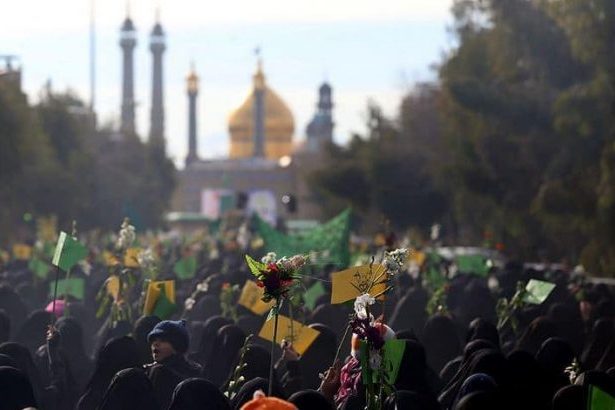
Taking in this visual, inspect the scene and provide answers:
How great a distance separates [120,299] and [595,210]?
78.0 ft

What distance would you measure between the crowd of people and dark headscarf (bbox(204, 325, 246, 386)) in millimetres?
10

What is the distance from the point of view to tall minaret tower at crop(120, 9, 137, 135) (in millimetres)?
124875

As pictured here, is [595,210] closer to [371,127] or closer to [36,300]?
[36,300]

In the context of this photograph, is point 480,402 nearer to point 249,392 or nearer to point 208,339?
point 249,392

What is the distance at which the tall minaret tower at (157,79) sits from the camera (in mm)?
135275

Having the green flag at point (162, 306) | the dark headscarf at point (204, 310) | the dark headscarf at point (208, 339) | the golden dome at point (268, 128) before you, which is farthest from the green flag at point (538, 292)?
the golden dome at point (268, 128)

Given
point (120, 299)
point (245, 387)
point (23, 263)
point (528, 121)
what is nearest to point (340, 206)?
point (528, 121)

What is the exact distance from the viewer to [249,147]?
14762 cm

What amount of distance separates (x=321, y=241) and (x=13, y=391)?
2123 cm

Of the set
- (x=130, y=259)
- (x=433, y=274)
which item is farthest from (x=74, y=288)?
(x=433, y=274)

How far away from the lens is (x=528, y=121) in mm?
48156

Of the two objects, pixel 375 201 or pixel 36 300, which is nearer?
pixel 36 300

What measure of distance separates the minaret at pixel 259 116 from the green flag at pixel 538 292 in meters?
120

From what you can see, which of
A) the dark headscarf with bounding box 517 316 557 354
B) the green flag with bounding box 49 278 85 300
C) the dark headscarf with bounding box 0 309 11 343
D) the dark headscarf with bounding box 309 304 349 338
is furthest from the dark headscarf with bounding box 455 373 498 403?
the green flag with bounding box 49 278 85 300
